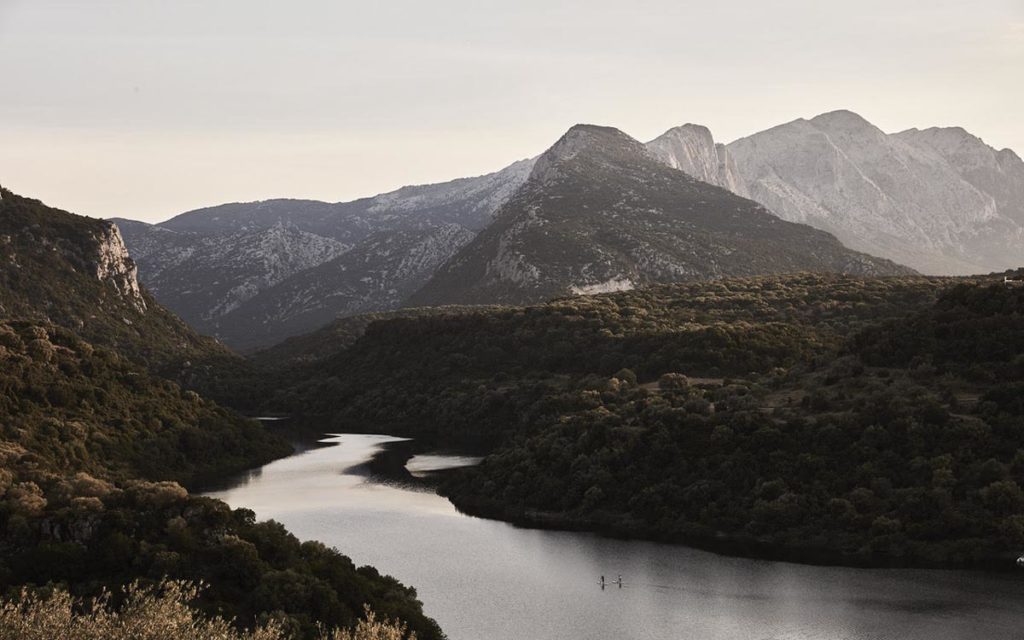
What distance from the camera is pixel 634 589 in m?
75.1

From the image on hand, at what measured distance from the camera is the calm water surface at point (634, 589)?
2571 inches

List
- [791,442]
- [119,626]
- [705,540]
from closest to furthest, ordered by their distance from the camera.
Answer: [119,626]
[705,540]
[791,442]

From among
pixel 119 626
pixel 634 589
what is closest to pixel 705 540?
pixel 634 589

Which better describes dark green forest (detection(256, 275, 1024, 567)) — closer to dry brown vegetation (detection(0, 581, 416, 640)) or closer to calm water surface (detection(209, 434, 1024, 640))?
calm water surface (detection(209, 434, 1024, 640))

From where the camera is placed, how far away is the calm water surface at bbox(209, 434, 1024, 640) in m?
65.3

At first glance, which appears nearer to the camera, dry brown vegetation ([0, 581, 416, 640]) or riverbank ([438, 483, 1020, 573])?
dry brown vegetation ([0, 581, 416, 640])

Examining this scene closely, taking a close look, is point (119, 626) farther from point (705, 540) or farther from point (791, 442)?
point (791, 442)

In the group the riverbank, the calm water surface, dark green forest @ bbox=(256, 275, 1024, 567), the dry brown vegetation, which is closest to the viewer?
the dry brown vegetation

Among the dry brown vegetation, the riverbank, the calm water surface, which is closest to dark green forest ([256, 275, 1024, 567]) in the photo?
the riverbank

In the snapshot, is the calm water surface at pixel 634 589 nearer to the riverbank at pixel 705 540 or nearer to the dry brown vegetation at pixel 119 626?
the riverbank at pixel 705 540

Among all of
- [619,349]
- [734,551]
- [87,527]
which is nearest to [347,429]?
[619,349]

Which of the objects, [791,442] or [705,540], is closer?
[705,540]

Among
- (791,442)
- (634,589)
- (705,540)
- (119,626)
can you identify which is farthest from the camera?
(791,442)

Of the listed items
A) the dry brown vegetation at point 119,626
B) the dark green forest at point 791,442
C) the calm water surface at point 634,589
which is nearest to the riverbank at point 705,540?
the dark green forest at point 791,442
